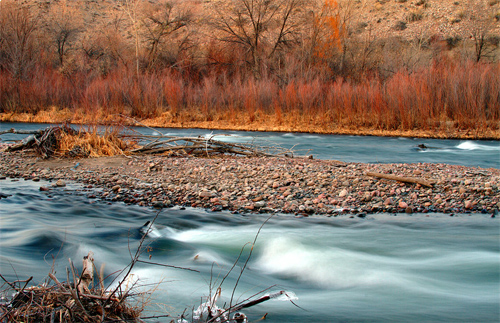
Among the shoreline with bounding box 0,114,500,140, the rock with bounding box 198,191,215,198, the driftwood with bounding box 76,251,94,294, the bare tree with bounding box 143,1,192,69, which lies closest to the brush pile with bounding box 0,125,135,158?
the rock with bounding box 198,191,215,198

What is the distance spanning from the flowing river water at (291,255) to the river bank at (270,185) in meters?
0.27

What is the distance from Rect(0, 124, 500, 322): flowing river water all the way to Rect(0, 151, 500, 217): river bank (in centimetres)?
27

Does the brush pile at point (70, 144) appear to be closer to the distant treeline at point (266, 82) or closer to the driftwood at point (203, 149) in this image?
the driftwood at point (203, 149)

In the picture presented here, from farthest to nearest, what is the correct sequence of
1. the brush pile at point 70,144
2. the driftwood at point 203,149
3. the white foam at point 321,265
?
1. the driftwood at point 203,149
2. the brush pile at point 70,144
3. the white foam at point 321,265

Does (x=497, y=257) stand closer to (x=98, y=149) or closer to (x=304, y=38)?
(x=98, y=149)

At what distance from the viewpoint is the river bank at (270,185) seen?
486 centimetres

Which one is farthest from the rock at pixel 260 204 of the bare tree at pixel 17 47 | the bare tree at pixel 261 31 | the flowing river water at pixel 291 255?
the bare tree at pixel 17 47

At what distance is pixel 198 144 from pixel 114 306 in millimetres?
6185

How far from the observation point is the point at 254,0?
2483 centimetres

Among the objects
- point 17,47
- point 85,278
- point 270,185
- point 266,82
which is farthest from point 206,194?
point 17,47

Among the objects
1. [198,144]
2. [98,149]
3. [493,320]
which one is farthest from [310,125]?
[493,320]

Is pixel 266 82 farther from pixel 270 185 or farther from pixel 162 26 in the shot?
pixel 162 26

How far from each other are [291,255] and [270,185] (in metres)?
1.90

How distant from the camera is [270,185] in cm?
549
